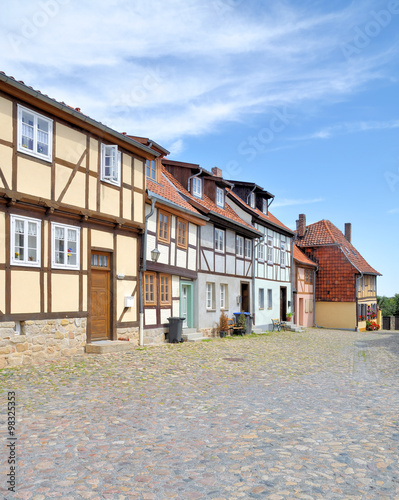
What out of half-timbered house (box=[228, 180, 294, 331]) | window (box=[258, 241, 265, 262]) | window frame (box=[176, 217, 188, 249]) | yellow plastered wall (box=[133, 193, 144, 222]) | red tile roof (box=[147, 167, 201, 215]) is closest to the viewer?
yellow plastered wall (box=[133, 193, 144, 222])

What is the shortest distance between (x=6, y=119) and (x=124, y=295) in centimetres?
660

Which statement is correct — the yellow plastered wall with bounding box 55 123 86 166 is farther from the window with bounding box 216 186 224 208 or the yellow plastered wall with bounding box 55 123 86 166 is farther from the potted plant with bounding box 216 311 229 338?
the window with bounding box 216 186 224 208

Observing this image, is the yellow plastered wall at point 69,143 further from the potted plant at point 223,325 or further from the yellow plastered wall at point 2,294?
the potted plant at point 223,325

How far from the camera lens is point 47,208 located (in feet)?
41.1

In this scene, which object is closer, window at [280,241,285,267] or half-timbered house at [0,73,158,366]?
half-timbered house at [0,73,158,366]

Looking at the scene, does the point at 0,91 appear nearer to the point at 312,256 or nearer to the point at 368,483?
the point at 368,483

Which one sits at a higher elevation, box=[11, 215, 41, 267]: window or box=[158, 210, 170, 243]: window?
box=[158, 210, 170, 243]: window

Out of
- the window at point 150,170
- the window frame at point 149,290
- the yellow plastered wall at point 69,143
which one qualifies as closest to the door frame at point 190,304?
the window frame at point 149,290

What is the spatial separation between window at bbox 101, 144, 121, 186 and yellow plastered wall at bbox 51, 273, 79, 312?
10.3ft

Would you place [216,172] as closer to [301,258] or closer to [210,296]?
[210,296]

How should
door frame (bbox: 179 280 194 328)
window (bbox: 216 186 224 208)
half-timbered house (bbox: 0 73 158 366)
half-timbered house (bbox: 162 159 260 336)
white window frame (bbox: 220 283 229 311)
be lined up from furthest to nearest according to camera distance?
1. window (bbox: 216 186 224 208)
2. white window frame (bbox: 220 283 229 311)
3. half-timbered house (bbox: 162 159 260 336)
4. door frame (bbox: 179 280 194 328)
5. half-timbered house (bbox: 0 73 158 366)

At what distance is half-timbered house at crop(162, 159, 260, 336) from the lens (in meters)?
21.8

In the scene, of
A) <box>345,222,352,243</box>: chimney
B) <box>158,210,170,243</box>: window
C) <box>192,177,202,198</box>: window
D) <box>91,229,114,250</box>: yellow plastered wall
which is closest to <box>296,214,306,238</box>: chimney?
<box>345,222,352,243</box>: chimney

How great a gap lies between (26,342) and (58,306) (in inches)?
55.3
